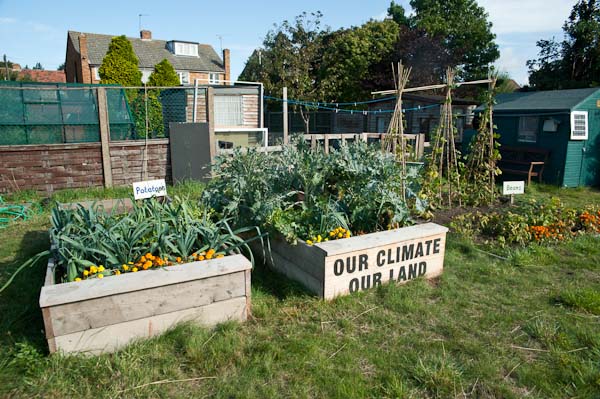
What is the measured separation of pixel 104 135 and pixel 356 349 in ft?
20.9

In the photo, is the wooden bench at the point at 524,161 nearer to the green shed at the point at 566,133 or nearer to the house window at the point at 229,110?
the green shed at the point at 566,133

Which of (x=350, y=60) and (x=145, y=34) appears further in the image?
(x=145, y=34)

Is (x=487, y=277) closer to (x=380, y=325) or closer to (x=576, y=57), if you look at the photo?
(x=380, y=325)

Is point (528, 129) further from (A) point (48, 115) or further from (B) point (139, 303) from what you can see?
(A) point (48, 115)

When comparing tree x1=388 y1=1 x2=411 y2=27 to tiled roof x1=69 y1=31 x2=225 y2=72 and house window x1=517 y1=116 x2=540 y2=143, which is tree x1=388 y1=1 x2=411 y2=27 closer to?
tiled roof x1=69 y1=31 x2=225 y2=72

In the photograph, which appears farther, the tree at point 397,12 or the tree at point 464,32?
the tree at point 397,12

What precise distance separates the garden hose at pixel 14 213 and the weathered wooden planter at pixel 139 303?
3340 millimetres

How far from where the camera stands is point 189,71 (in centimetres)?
3331

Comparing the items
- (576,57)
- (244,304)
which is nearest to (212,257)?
(244,304)

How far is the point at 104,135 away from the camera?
7426 mm

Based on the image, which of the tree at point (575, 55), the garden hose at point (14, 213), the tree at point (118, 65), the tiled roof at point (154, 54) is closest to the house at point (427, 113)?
the tree at point (575, 55)

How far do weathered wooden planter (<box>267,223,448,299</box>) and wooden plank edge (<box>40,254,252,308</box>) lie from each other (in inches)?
25.7

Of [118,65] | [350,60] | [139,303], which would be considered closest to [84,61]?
[118,65]

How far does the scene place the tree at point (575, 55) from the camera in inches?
622
